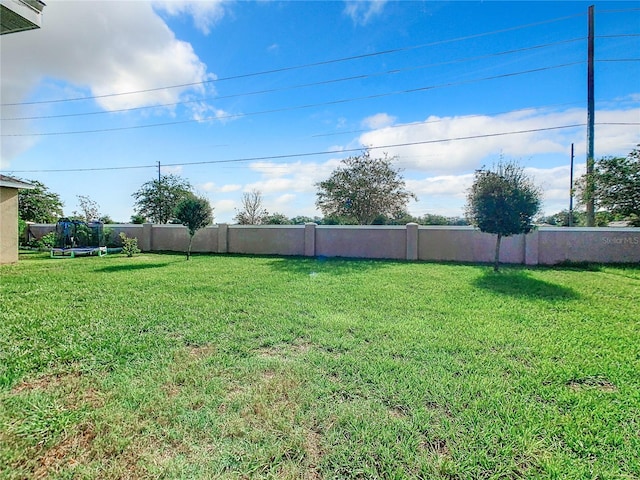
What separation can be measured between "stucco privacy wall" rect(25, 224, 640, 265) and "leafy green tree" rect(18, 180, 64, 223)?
8380mm

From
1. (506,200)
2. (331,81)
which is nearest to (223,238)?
(331,81)

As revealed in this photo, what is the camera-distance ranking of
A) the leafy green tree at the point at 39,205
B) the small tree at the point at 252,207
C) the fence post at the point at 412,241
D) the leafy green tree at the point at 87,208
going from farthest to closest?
1. the small tree at the point at 252,207
2. the leafy green tree at the point at 87,208
3. the leafy green tree at the point at 39,205
4. the fence post at the point at 412,241

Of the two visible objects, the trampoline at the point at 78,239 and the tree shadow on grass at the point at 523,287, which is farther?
the trampoline at the point at 78,239

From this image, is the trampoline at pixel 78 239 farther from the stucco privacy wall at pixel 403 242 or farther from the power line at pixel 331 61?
the power line at pixel 331 61

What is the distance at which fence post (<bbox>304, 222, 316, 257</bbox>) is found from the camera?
45.4 feet

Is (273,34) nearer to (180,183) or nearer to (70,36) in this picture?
(70,36)

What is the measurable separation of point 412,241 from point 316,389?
10726 millimetres

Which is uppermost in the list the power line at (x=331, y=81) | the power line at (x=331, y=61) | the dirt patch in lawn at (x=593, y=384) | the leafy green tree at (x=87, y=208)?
the power line at (x=331, y=61)

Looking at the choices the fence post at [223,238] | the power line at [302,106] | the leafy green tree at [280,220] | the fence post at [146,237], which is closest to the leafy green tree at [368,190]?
the leafy green tree at [280,220]

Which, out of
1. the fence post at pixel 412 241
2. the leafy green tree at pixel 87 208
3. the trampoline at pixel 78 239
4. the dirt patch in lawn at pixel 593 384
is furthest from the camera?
the leafy green tree at pixel 87 208

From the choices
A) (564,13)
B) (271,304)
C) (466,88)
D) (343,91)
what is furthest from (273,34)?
(564,13)

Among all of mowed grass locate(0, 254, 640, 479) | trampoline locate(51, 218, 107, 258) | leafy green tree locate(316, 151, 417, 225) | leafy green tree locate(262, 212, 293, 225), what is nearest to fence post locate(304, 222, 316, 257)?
leafy green tree locate(316, 151, 417, 225)

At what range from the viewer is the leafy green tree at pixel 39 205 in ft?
65.7

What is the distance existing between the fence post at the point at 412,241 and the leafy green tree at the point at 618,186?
806 cm
